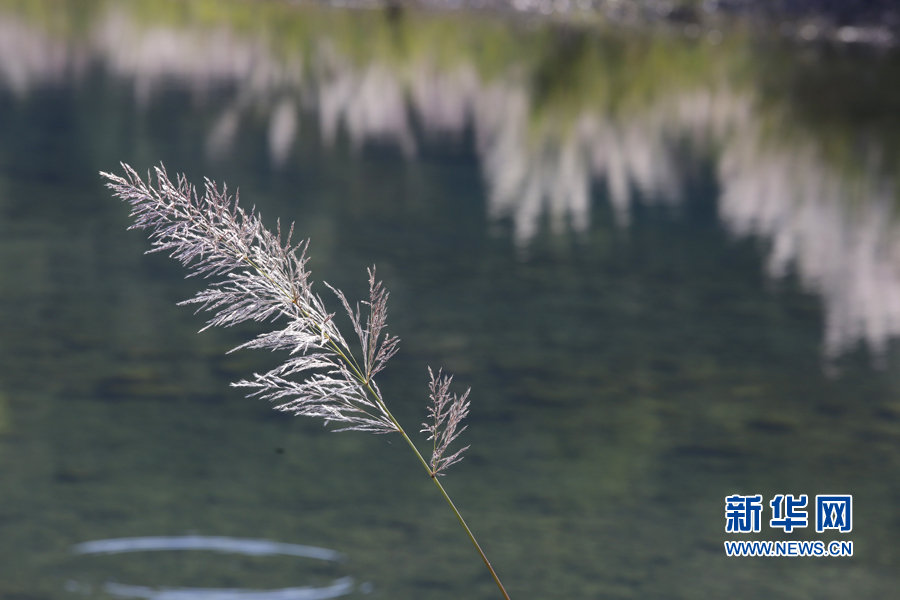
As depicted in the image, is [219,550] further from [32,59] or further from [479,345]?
[32,59]

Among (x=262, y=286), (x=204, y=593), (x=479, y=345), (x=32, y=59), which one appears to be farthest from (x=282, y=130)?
(x=262, y=286)

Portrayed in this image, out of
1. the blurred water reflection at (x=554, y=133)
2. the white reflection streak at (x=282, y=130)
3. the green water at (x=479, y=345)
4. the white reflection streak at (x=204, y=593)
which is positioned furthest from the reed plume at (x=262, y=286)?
the white reflection streak at (x=282, y=130)

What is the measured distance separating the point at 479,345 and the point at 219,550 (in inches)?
104

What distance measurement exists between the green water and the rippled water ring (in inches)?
2.4

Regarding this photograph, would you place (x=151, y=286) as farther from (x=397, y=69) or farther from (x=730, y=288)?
(x=397, y=69)

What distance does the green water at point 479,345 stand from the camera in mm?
4125

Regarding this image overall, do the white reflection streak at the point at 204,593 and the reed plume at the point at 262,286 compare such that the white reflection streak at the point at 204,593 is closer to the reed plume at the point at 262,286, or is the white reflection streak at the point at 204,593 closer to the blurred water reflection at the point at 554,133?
the reed plume at the point at 262,286

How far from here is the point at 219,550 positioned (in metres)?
3.96

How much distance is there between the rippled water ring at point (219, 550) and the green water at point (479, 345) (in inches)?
2.4

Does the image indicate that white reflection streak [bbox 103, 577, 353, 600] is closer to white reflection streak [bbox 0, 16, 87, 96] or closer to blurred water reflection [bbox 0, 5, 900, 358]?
blurred water reflection [bbox 0, 5, 900, 358]

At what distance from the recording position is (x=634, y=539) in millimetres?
4262

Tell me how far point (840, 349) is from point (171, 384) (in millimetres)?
3986

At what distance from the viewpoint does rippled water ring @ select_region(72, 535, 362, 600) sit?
3615 mm

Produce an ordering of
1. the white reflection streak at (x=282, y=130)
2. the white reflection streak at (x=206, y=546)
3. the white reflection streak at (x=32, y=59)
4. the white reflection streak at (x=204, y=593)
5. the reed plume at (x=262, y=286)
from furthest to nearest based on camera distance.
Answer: the white reflection streak at (x=32, y=59)
the white reflection streak at (x=282, y=130)
the white reflection streak at (x=206, y=546)
the white reflection streak at (x=204, y=593)
the reed plume at (x=262, y=286)
